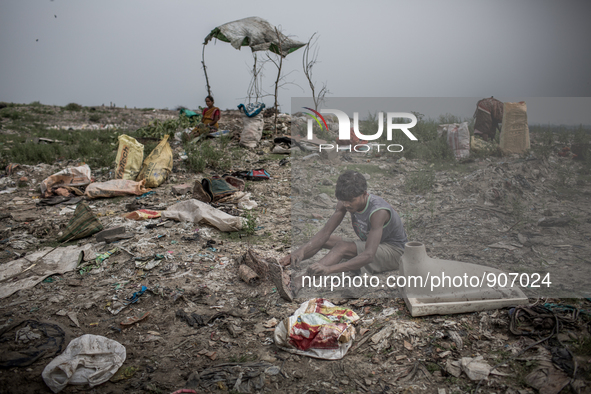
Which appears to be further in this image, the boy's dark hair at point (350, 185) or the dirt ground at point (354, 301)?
the boy's dark hair at point (350, 185)

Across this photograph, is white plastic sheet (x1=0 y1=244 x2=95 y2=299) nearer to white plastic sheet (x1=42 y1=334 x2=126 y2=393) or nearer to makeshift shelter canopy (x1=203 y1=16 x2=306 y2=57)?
white plastic sheet (x1=42 y1=334 x2=126 y2=393)

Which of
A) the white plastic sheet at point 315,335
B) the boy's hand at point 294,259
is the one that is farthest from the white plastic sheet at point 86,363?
the boy's hand at point 294,259

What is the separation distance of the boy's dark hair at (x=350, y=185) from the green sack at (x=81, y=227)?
9.13ft

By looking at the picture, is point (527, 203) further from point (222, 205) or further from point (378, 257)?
point (222, 205)

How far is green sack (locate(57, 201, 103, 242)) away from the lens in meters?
3.89

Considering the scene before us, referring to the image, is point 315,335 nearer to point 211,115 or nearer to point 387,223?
point 387,223

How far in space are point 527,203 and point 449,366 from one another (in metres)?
1.60

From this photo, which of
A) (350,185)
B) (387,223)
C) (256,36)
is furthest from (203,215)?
(256,36)

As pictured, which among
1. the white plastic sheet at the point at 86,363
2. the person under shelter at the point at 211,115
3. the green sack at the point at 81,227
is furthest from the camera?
the person under shelter at the point at 211,115

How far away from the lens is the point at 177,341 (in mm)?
2455

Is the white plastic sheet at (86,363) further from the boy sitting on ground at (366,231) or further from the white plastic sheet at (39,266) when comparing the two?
the boy sitting on ground at (366,231)

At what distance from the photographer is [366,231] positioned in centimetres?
290

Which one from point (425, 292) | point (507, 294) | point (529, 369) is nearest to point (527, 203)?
point (507, 294)

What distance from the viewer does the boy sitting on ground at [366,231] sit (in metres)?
2.85
